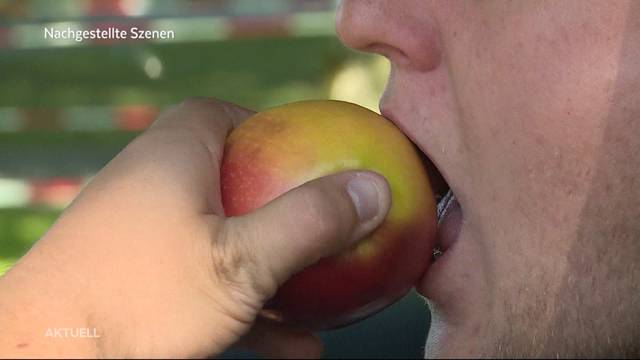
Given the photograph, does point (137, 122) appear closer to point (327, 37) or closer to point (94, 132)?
point (94, 132)

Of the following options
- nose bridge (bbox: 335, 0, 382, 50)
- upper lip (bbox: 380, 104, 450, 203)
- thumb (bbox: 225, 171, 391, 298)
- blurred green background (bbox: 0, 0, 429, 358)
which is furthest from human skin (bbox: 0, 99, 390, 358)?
blurred green background (bbox: 0, 0, 429, 358)

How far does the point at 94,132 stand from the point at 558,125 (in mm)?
912

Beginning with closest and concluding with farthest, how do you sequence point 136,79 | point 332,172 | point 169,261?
point 169,261 → point 332,172 → point 136,79

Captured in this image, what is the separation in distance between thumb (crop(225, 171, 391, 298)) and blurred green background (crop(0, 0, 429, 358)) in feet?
1.64

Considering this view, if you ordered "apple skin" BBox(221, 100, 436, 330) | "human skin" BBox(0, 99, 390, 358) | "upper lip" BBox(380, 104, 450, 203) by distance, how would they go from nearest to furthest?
"human skin" BBox(0, 99, 390, 358)
"apple skin" BBox(221, 100, 436, 330)
"upper lip" BBox(380, 104, 450, 203)

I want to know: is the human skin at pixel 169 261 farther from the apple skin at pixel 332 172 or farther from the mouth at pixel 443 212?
the mouth at pixel 443 212

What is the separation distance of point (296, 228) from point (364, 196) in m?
0.11

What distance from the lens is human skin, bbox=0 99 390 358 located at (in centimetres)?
78

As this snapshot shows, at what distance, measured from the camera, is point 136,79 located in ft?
5.74

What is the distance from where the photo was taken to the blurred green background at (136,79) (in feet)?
4.75

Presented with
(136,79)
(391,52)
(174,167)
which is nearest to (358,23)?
(391,52)

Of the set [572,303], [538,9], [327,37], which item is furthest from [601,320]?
[327,37]

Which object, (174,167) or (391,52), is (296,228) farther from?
(391,52)

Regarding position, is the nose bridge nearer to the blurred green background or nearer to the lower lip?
the lower lip
